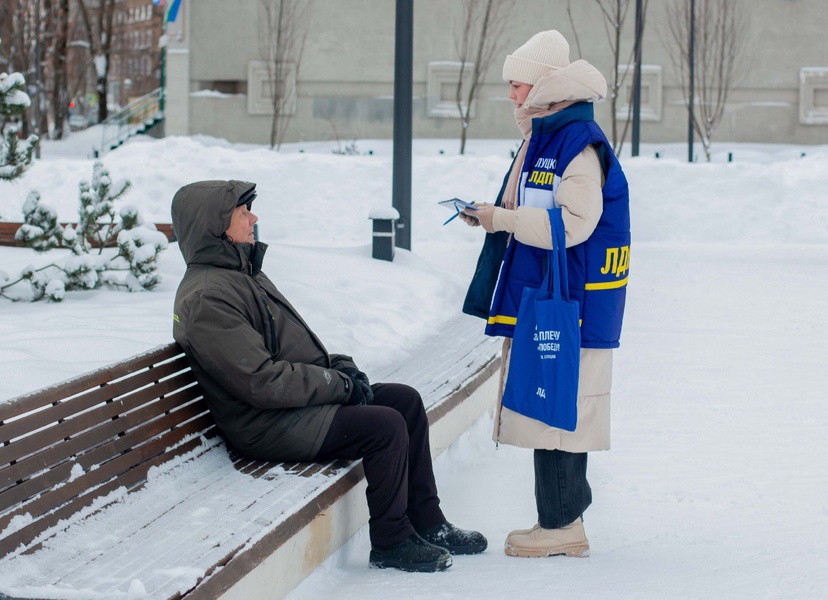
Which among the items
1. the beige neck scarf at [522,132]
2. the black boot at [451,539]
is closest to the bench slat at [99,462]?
the black boot at [451,539]

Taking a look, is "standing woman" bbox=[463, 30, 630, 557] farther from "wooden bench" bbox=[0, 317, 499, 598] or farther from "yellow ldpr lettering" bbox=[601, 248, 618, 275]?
"wooden bench" bbox=[0, 317, 499, 598]

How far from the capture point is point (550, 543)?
14.7ft

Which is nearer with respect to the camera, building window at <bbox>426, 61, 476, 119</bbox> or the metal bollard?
the metal bollard

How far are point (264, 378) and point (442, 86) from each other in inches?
1106

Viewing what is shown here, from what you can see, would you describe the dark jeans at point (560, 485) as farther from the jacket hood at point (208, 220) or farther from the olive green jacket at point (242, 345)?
the jacket hood at point (208, 220)

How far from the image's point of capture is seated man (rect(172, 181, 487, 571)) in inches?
157

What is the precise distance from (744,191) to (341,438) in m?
17.3

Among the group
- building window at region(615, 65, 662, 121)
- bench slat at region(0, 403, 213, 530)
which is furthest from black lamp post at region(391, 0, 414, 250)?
building window at region(615, 65, 662, 121)

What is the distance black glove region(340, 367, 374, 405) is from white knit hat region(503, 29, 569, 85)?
4.12ft

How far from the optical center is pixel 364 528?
4.58 meters

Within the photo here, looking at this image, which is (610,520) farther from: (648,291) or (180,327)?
(648,291)

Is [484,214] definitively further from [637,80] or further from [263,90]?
[263,90]

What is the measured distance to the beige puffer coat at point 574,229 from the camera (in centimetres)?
415

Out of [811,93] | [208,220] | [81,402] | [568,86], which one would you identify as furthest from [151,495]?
[811,93]
